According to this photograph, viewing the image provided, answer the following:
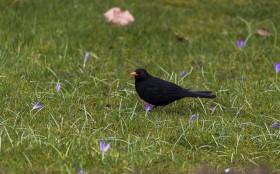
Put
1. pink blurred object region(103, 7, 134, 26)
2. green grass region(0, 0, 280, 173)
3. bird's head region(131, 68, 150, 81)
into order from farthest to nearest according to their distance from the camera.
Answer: pink blurred object region(103, 7, 134, 26) < bird's head region(131, 68, 150, 81) < green grass region(0, 0, 280, 173)

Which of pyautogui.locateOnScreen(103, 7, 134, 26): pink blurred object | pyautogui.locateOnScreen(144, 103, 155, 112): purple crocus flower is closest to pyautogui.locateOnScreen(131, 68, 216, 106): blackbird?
pyautogui.locateOnScreen(144, 103, 155, 112): purple crocus flower

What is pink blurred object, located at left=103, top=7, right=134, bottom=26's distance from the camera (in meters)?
8.17

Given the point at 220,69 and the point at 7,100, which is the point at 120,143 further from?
the point at 220,69

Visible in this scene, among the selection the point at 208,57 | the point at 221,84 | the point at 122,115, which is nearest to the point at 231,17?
the point at 208,57

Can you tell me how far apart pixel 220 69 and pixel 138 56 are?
101 centimetres

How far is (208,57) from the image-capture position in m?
7.37

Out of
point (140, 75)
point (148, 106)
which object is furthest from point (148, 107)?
point (140, 75)

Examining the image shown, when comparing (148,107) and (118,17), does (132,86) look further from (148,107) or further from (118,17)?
(118,17)

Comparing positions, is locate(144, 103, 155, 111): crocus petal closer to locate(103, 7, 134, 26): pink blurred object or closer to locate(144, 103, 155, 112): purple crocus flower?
locate(144, 103, 155, 112): purple crocus flower

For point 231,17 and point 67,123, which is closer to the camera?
point 67,123

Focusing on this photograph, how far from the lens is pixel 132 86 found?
6.53 m

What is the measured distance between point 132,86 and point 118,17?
1923mm

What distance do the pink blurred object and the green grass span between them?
0.11 metres

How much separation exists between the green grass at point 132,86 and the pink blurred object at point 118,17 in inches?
4.2
